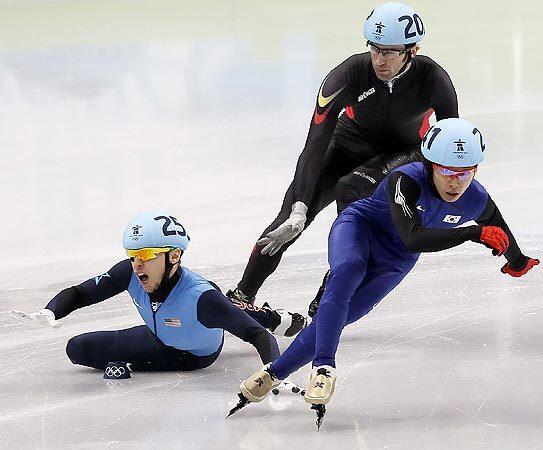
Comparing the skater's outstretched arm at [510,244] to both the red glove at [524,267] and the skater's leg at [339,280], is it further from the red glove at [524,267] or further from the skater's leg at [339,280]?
the skater's leg at [339,280]

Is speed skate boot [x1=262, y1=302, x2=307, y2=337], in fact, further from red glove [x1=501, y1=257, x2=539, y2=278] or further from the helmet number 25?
red glove [x1=501, y1=257, x2=539, y2=278]

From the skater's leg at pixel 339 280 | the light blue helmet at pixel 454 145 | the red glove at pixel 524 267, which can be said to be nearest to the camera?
the skater's leg at pixel 339 280

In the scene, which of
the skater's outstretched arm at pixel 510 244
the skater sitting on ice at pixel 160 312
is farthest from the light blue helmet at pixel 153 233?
the skater's outstretched arm at pixel 510 244

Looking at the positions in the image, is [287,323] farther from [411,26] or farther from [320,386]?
[411,26]

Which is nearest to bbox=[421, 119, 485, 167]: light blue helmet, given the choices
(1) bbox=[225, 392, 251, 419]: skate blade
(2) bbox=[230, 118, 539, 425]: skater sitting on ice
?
(2) bbox=[230, 118, 539, 425]: skater sitting on ice

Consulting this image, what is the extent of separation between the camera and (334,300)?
3.80m

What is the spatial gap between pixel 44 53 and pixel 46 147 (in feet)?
12.6

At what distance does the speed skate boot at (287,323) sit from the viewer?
475 cm

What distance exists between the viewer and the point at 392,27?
4574 millimetres

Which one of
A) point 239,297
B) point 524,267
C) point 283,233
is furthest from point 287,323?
point 524,267

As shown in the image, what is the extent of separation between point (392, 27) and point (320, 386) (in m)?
1.63

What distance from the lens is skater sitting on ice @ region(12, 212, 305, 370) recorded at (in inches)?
160

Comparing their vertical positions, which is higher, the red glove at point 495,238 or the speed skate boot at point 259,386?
the red glove at point 495,238

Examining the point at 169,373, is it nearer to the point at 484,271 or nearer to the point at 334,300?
the point at 334,300
